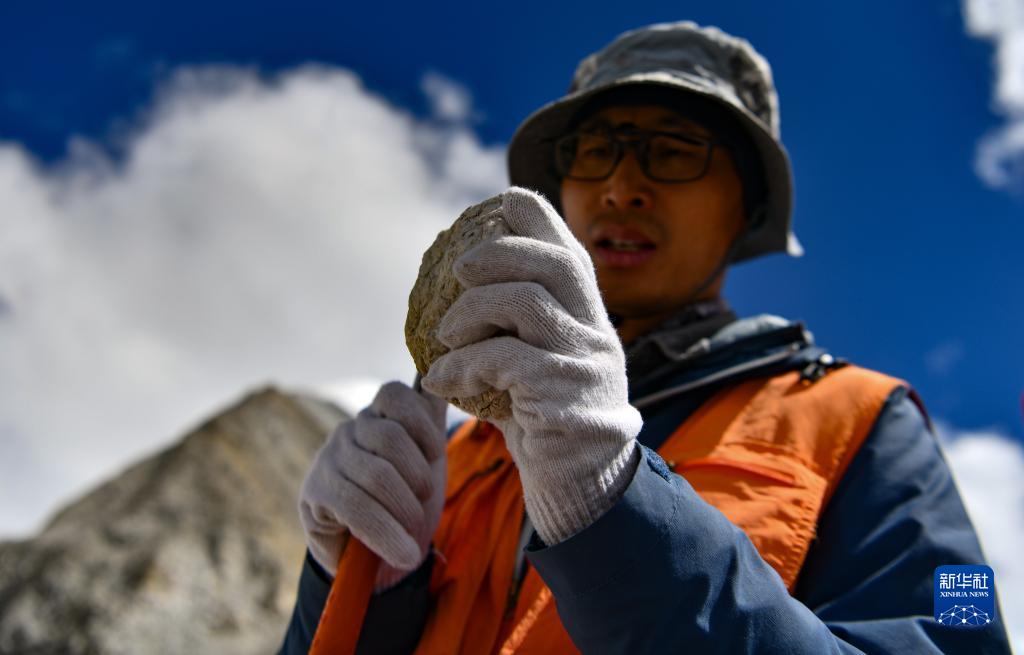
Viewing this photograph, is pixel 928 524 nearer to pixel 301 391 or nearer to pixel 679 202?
pixel 679 202

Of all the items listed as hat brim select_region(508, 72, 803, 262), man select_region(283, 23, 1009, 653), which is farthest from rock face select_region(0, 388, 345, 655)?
man select_region(283, 23, 1009, 653)

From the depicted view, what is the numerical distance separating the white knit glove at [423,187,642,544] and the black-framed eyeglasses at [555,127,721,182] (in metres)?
1.08

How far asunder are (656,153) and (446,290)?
3.88 feet

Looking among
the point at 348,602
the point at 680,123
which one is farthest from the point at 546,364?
the point at 680,123

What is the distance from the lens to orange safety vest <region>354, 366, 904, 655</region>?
187 cm

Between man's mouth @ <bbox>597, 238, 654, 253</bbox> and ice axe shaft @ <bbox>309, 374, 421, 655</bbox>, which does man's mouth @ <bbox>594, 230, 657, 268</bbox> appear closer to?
man's mouth @ <bbox>597, 238, 654, 253</bbox>

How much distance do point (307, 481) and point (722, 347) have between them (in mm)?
1207

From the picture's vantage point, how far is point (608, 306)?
2.74 metres

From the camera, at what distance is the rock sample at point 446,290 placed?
66.0 inches

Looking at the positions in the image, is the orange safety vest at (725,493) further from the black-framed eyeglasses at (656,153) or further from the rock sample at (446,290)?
the black-framed eyeglasses at (656,153)

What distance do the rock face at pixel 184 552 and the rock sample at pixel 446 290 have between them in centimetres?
802

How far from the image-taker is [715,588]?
1.46 metres

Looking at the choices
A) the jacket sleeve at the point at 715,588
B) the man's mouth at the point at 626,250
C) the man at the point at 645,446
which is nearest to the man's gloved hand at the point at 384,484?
the man at the point at 645,446

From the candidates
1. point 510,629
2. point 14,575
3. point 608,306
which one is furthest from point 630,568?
point 14,575
